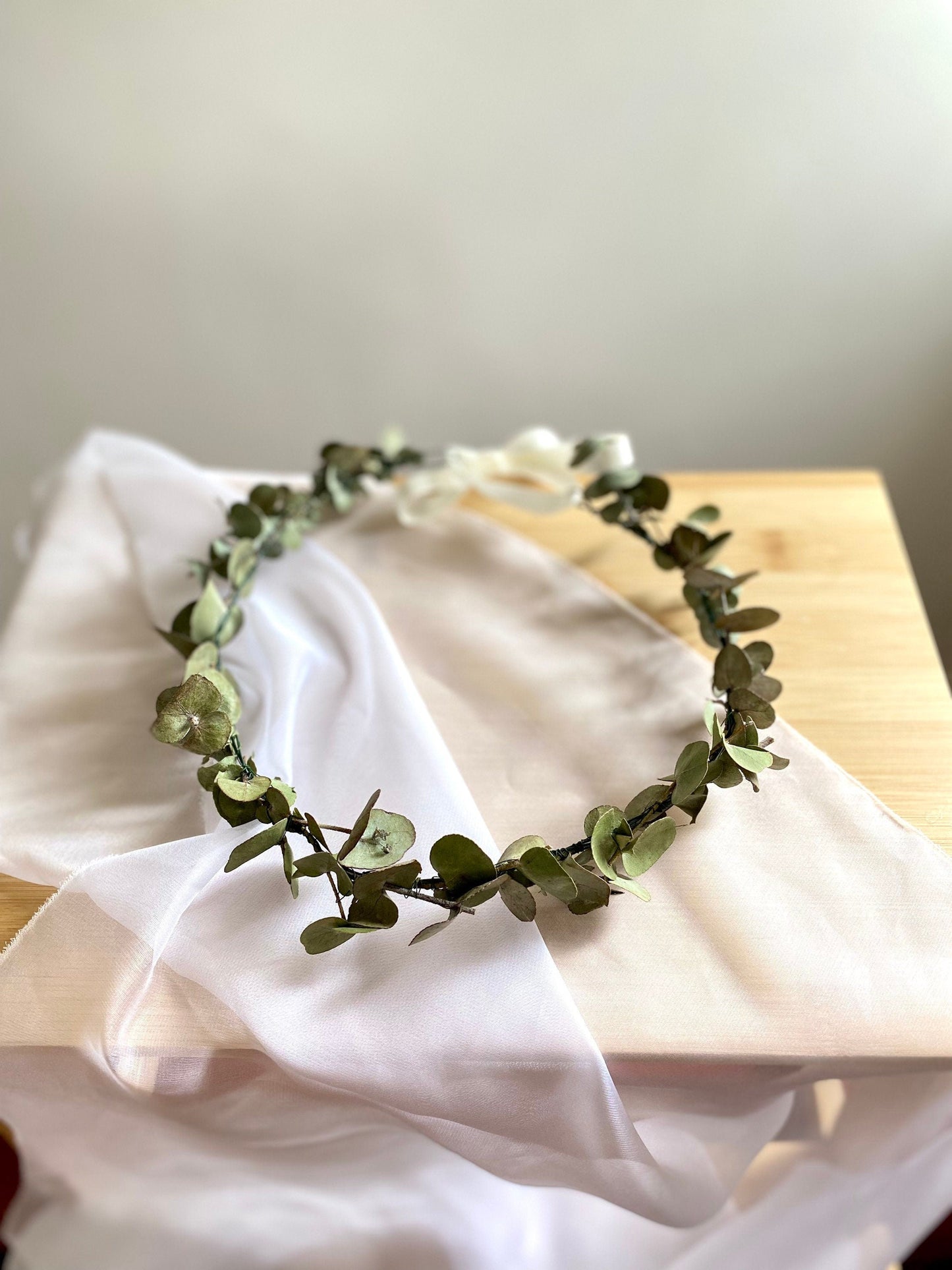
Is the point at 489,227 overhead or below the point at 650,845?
overhead

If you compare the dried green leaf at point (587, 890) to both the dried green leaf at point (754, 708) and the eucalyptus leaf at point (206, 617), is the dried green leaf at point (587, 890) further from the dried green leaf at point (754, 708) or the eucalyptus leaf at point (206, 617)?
the eucalyptus leaf at point (206, 617)

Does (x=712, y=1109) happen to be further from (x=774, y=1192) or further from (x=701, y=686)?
(x=701, y=686)

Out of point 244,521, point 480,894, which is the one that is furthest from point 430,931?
point 244,521

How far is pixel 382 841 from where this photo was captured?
0.43m

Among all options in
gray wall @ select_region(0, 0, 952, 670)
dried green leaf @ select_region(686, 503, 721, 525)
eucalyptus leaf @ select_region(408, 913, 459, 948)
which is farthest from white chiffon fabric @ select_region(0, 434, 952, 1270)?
gray wall @ select_region(0, 0, 952, 670)

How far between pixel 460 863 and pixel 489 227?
30.1 inches

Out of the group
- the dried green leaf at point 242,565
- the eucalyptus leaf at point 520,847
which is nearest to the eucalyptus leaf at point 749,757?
the eucalyptus leaf at point 520,847

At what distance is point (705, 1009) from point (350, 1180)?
8.5 inches

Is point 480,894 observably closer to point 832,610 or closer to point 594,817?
point 594,817

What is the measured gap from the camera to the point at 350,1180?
50 centimetres

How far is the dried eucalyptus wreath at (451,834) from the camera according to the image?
42 cm

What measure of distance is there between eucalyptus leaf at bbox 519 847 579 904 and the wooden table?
184 millimetres

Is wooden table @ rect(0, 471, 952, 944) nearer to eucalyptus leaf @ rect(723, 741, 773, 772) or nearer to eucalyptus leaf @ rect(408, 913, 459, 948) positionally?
eucalyptus leaf @ rect(723, 741, 773, 772)

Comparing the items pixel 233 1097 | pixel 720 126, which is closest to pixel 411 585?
pixel 233 1097
